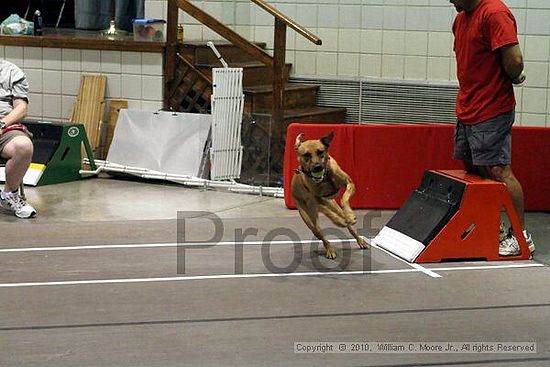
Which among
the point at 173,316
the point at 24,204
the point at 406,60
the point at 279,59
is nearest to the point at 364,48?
the point at 406,60

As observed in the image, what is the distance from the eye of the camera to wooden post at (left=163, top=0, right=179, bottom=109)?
10.8 metres

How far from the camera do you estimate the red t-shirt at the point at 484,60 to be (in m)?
6.88

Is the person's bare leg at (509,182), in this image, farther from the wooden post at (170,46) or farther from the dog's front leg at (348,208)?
the wooden post at (170,46)

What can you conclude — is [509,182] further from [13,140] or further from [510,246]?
[13,140]

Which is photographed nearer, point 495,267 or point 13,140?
point 495,267

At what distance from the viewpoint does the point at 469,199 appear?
698cm

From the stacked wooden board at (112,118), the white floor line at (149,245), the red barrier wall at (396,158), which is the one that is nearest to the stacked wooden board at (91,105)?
the stacked wooden board at (112,118)

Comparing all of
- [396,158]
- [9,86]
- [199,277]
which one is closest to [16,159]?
[9,86]

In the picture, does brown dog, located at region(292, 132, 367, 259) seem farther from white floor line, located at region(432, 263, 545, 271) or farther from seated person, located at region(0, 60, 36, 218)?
seated person, located at region(0, 60, 36, 218)

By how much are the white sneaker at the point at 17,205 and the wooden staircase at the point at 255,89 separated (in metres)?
2.37

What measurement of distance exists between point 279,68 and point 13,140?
118 inches

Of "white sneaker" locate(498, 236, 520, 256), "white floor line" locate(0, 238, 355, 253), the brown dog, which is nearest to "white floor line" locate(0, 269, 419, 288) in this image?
the brown dog

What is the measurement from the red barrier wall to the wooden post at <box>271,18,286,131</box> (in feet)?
4.11

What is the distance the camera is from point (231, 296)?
6168 millimetres
